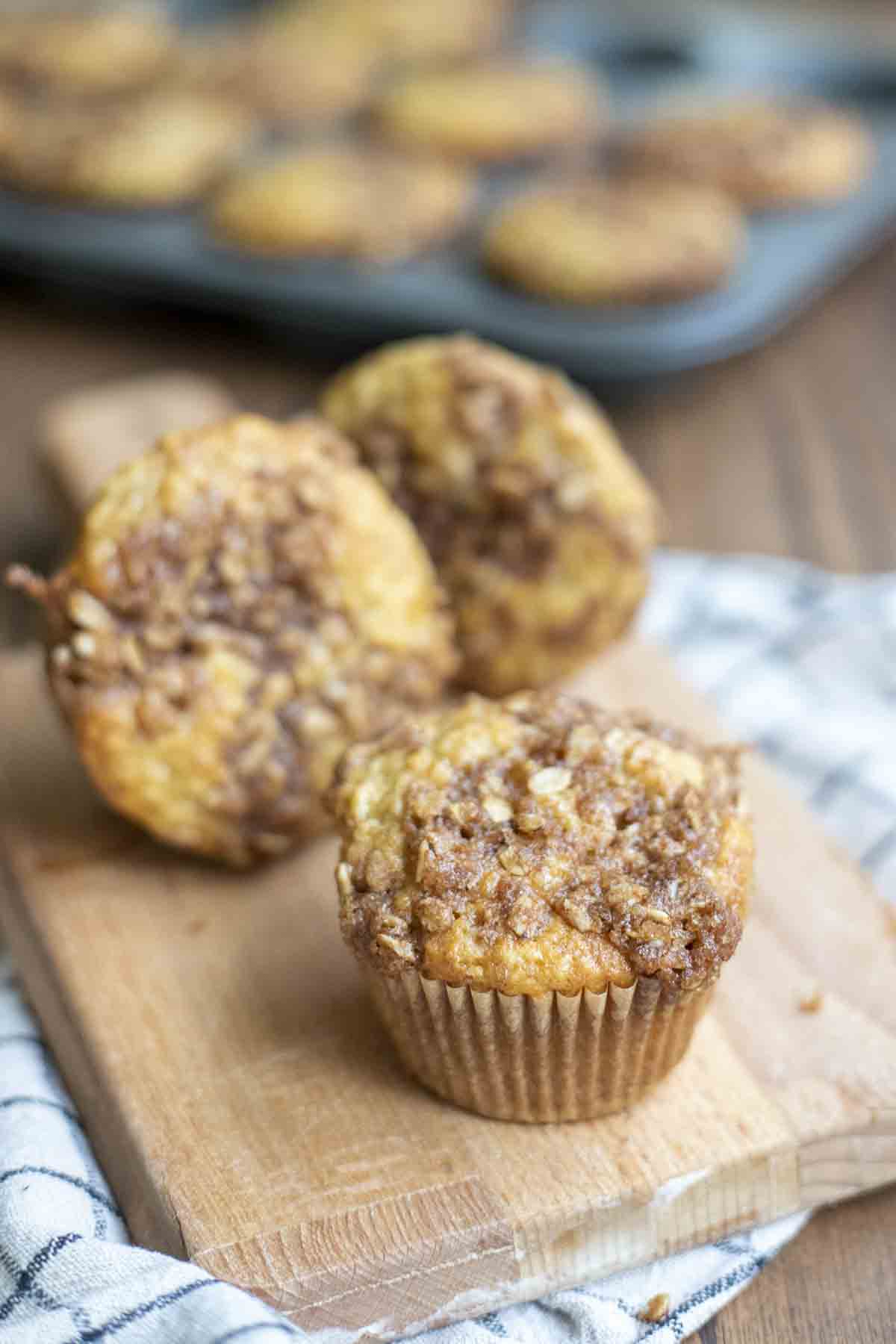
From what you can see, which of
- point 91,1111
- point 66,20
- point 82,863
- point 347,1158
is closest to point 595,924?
point 347,1158

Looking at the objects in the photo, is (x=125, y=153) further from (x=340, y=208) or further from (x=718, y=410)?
(x=718, y=410)

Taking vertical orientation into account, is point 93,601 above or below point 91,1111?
above

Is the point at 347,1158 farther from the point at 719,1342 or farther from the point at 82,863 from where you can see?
the point at 82,863

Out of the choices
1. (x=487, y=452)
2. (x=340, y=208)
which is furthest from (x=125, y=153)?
(x=487, y=452)

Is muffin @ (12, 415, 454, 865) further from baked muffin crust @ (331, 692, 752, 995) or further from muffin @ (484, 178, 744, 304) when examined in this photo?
muffin @ (484, 178, 744, 304)

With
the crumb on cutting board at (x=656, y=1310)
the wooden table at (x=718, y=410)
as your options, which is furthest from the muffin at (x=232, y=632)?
the wooden table at (x=718, y=410)

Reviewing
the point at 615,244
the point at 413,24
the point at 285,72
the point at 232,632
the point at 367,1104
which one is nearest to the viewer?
the point at 367,1104
